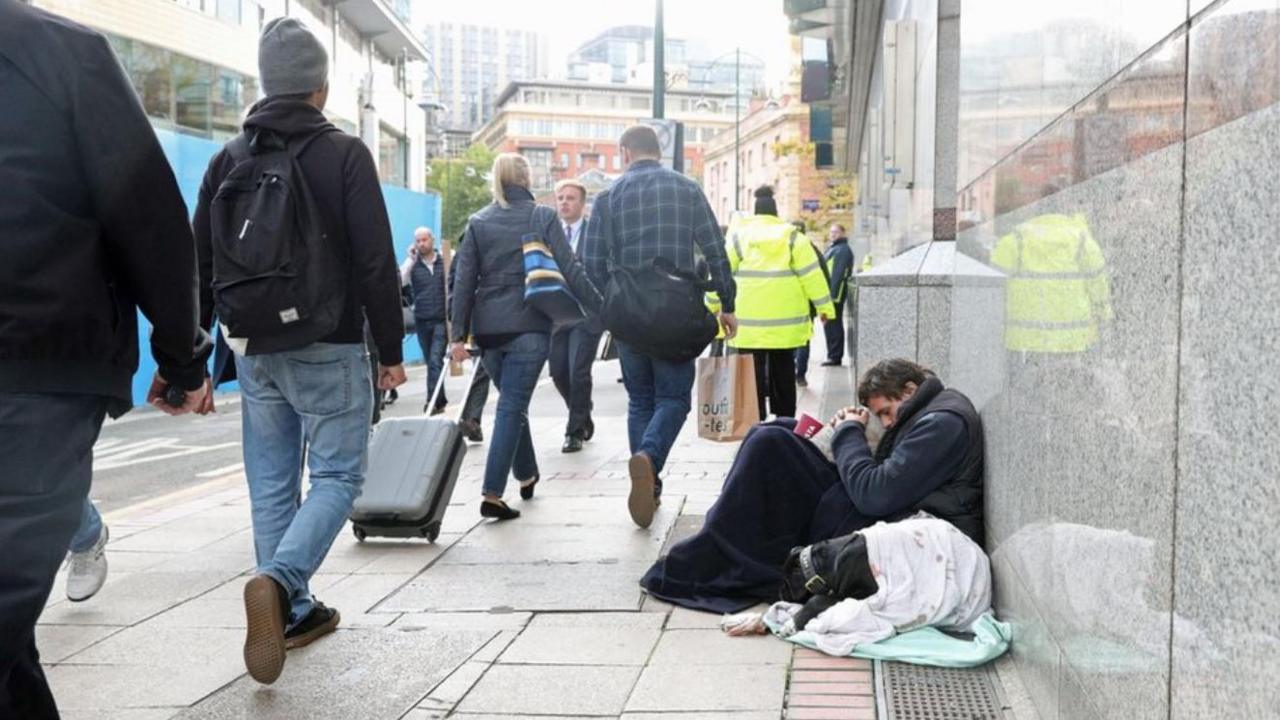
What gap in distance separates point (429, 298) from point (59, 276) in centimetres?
1233

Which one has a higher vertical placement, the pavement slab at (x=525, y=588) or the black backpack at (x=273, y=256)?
the black backpack at (x=273, y=256)

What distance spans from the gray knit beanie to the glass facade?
19.8 m

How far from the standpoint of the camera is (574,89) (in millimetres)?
149875

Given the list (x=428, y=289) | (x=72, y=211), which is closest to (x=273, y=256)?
(x=72, y=211)

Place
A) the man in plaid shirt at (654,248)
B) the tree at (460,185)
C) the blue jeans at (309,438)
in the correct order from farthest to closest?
the tree at (460,185), the man in plaid shirt at (654,248), the blue jeans at (309,438)

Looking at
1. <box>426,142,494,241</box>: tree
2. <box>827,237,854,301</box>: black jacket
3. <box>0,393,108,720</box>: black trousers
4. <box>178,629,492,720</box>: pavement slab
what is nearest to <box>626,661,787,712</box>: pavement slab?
<box>178,629,492,720</box>: pavement slab

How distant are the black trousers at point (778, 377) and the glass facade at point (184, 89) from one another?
16335 mm

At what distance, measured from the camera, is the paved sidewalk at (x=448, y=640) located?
4152mm

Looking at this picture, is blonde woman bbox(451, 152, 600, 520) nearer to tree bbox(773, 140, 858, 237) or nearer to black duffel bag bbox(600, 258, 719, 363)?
black duffel bag bbox(600, 258, 719, 363)

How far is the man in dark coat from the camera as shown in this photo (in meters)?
5.04

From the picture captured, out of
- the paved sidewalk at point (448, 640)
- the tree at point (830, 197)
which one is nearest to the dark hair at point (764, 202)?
the paved sidewalk at point (448, 640)

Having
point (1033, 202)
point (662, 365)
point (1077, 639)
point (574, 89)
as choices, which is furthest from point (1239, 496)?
point (574, 89)

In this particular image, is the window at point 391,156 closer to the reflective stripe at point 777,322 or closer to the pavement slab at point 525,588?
the reflective stripe at point 777,322

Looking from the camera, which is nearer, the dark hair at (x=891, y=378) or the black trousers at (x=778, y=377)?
the dark hair at (x=891, y=378)
